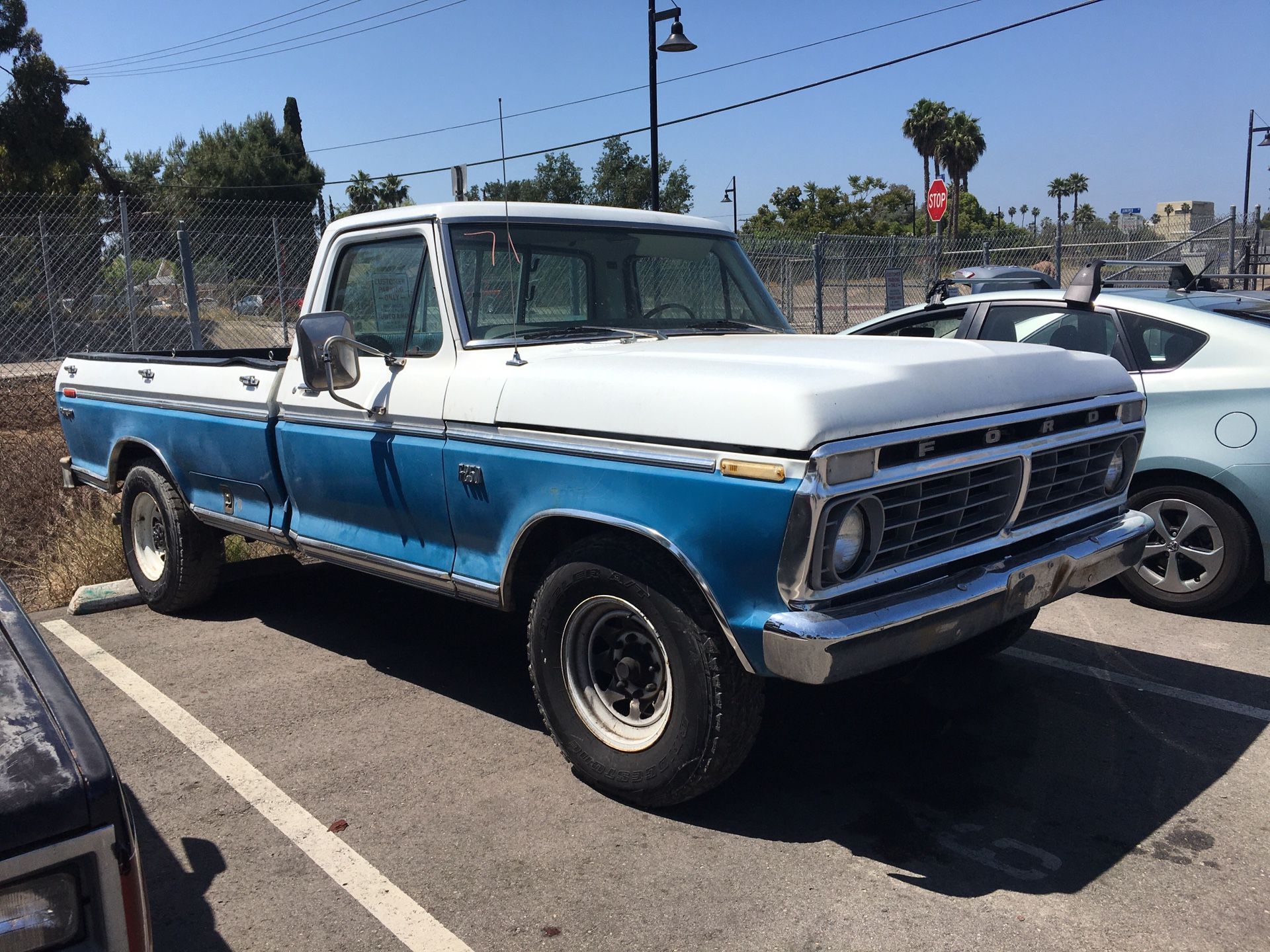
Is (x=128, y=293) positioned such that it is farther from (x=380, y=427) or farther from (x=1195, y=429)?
(x=1195, y=429)

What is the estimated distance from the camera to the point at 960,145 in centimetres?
6688

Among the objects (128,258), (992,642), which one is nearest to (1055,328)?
(992,642)

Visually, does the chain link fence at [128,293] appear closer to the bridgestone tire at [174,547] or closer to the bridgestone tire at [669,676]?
the bridgestone tire at [174,547]

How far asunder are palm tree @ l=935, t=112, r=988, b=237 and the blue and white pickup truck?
66.7 meters

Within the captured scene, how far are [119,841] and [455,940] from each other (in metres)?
1.28

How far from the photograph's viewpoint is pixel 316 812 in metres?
3.66

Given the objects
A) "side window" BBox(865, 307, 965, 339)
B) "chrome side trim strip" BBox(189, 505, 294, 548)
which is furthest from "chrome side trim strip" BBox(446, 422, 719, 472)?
"side window" BBox(865, 307, 965, 339)

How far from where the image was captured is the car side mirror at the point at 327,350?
13.4 feet

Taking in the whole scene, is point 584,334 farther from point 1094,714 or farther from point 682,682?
point 1094,714

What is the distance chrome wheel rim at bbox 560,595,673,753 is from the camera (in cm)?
350

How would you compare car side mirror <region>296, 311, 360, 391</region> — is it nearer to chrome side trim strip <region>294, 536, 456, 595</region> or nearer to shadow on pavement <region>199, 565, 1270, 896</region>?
chrome side trim strip <region>294, 536, 456, 595</region>

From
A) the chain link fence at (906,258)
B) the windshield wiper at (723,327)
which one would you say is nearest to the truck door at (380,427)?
the windshield wiper at (723,327)

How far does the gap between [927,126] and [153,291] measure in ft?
202

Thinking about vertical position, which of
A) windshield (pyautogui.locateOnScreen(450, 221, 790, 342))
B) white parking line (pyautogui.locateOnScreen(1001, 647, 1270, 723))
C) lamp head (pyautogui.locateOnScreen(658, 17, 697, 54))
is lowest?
white parking line (pyautogui.locateOnScreen(1001, 647, 1270, 723))
